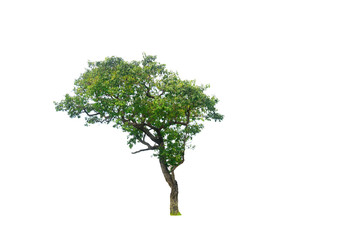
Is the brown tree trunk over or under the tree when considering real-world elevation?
under

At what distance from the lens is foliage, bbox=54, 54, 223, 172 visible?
1723 cm

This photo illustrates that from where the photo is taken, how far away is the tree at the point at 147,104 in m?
17.2

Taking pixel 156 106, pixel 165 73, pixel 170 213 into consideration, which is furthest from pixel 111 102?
pixel 170 213

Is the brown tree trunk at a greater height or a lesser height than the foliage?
lesser

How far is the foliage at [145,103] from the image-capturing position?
679 inches

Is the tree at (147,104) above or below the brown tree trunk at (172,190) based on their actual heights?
above

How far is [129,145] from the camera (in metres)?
18.5

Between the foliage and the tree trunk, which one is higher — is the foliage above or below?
above

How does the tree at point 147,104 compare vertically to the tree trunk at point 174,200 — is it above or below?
above

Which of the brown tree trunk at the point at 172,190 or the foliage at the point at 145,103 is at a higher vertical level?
the foliage at the point at 145,103

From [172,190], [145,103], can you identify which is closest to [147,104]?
[145,103]

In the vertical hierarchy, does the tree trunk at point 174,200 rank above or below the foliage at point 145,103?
below

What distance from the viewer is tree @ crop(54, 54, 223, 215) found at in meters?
17.2

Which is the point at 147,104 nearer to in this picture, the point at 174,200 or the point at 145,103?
the point at 145,103
